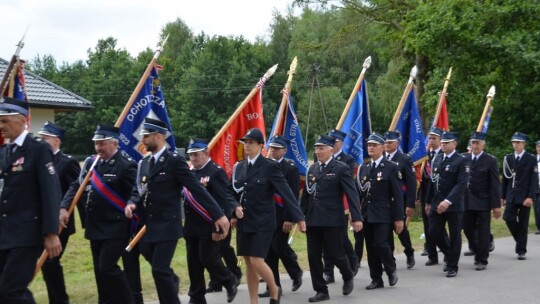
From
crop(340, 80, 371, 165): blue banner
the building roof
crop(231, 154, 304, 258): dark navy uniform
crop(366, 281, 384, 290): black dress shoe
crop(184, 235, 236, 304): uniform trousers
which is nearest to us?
crop(231, 154, 304, 258): dark navy uniform

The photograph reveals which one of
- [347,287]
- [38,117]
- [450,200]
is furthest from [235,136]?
[38,117]

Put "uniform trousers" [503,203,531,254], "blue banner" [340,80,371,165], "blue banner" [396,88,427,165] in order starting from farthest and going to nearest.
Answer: "blue banner" [396,88,427,165] < "blue banner" [340,80,371,165] < "uniform trousers" [503,203,531,254]

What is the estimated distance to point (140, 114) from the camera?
30.6ft

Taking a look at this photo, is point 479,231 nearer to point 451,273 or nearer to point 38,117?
point 451,273

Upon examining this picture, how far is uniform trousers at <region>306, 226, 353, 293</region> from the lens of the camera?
8953mm

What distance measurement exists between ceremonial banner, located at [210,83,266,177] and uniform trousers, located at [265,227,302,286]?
1641 millimetres

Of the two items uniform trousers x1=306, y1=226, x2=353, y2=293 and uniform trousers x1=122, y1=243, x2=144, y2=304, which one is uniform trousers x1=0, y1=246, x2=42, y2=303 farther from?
uniform trousers x1=306, y1=226, x2=353, y2=293

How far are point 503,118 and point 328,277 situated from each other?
52.0 ft

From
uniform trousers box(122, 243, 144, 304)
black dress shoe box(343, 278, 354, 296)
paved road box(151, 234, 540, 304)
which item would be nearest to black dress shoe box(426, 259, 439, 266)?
paved road box(151, 234, 540, 304)

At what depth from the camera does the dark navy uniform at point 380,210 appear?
9.76 meters

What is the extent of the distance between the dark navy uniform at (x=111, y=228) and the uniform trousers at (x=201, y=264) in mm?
1079

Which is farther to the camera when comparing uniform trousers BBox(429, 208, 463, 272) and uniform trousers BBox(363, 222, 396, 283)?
uniform trousers BBox(429, 208, 463, 272)

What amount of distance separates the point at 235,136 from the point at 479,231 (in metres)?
4.03

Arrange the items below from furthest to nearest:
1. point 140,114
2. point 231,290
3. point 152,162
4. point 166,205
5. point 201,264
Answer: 1. point 140,114
2. point 231,290
3. point 201,264
4. point 152,162
5. point 166,205
